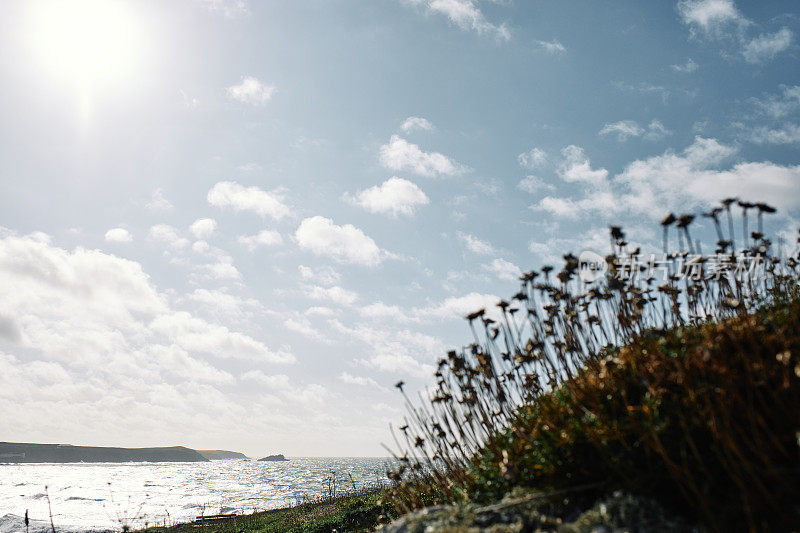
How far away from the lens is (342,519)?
44.9ft

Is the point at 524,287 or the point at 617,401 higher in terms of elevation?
the point at 524,287

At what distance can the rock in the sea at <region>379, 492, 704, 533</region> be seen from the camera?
3010 millimetres

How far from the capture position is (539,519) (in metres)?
3.39

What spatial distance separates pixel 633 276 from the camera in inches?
252

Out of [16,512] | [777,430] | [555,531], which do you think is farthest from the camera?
[16,512]

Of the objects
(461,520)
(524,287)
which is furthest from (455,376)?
(461,520)

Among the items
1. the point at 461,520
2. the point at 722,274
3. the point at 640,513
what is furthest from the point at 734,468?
the point at 722,274

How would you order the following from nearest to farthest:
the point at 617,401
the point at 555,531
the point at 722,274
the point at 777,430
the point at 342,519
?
the point at 555,531, the point at 777,430, the point at 617,401, the point at 722,274, the point at 342,519

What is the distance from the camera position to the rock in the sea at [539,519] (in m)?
3.01

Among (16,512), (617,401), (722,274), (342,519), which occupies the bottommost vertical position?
(16,512)

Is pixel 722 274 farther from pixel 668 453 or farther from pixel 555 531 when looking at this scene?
pixel 555 531

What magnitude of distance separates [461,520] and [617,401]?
1941 mm

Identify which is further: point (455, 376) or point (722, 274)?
point (455, 376)

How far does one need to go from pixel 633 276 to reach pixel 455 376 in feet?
9.79
